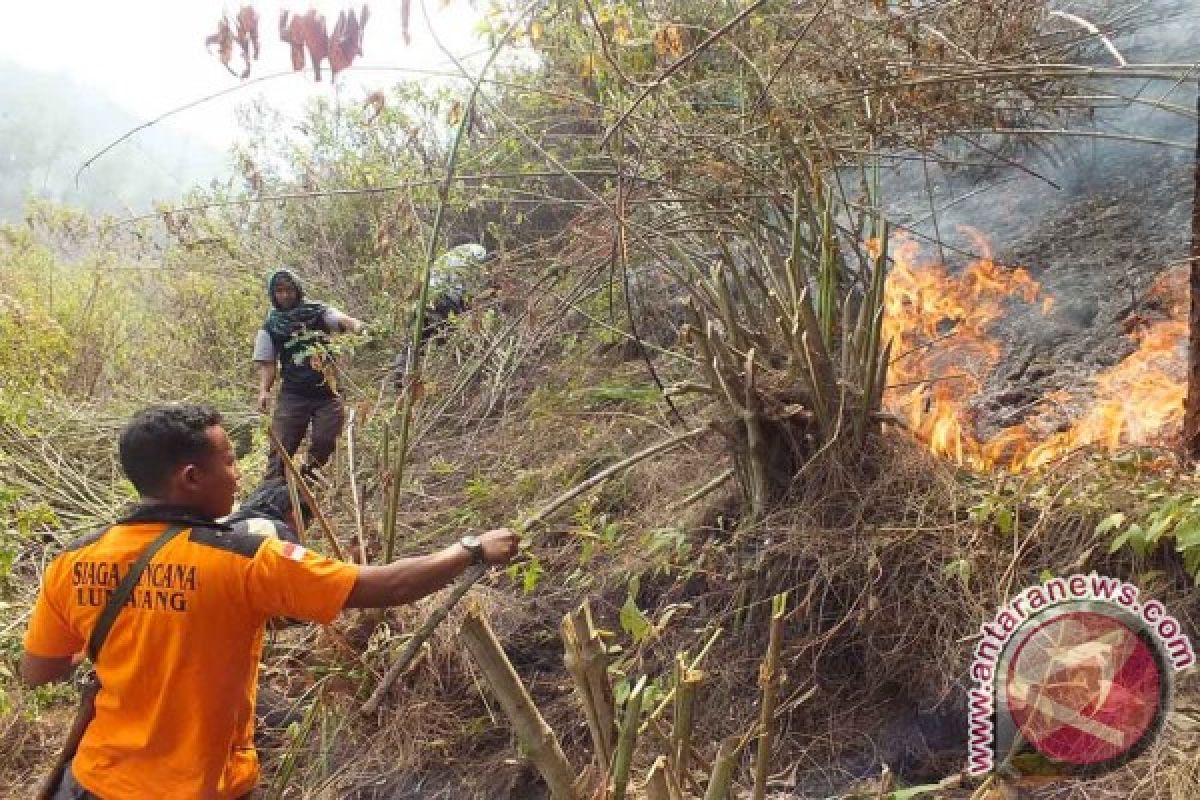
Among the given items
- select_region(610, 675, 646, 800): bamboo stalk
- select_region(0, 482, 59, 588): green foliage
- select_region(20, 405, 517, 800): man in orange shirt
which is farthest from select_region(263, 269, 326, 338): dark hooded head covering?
select_region(610, 675, 646, 800): bamboo stalk

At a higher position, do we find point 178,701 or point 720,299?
point 720,299

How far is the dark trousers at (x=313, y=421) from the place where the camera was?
5.50 metres

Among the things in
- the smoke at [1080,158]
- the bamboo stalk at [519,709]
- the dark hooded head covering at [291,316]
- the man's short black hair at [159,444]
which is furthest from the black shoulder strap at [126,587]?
the smoke at [1080,158]

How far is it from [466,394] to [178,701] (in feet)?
14.3

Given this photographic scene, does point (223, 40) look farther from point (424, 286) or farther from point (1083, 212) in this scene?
point (1083, 212)

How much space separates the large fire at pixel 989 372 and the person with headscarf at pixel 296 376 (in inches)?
127

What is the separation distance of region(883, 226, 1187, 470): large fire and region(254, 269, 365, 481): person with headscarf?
10.6 ft

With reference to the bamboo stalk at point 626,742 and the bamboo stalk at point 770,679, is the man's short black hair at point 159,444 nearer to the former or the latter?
the bamboo stalk at point 626,742

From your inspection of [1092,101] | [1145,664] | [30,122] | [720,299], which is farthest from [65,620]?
[30,122]

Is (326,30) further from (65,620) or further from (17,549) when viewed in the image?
(17,549)

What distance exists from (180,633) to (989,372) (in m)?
3.79

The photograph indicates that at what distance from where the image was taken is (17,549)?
4.34 m

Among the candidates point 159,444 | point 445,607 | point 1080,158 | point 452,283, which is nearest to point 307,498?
point 445,607

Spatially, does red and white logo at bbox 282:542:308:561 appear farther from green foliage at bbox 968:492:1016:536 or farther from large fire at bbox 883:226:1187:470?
large fire at bbox 883:226:1187:470
